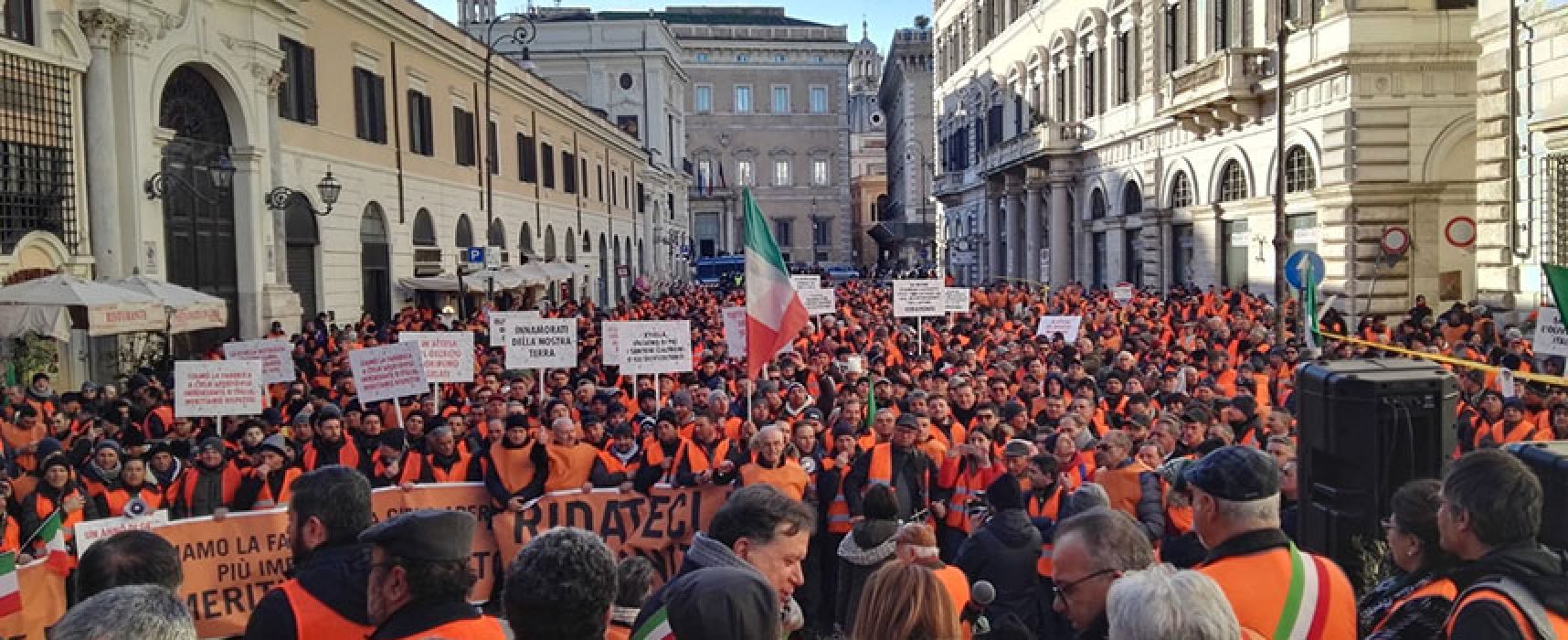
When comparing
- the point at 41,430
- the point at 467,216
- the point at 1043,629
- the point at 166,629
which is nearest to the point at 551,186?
the point at 467,216

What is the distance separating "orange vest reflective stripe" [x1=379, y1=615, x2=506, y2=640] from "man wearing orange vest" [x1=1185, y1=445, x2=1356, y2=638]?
5.54ft

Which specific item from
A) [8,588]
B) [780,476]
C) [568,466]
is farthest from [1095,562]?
[568,466]

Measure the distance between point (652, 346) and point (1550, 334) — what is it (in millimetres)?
8612

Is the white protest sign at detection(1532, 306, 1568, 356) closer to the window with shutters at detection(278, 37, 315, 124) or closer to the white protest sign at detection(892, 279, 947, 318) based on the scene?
the white protest sign at detection(892, 279, 947, 318)

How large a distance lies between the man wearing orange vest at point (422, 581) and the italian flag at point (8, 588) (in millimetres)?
4528

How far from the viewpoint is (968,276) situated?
2398 inches

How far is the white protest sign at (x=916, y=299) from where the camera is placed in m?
18.6

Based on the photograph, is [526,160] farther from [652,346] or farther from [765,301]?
[765,301]

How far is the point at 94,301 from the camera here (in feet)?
48.9

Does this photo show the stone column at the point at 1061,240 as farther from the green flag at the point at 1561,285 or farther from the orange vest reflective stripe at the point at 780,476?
the orange vest reflective stripe at the point at 780,476

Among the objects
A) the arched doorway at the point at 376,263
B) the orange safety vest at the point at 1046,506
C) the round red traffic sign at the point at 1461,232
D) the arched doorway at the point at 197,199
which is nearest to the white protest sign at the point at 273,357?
the arched doorway at the point at 197,199

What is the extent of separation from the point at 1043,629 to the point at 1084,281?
118 feet

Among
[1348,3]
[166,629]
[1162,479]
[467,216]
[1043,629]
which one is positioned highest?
[1348,3]

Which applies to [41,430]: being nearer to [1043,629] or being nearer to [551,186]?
[1043,629]
